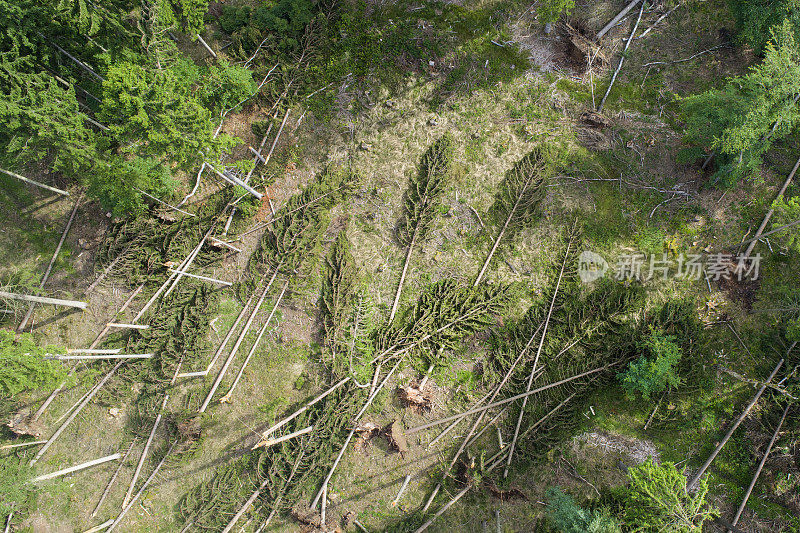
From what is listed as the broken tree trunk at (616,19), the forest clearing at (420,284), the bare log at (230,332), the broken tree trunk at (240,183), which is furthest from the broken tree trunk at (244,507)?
the broken tree trunk at (616,19)

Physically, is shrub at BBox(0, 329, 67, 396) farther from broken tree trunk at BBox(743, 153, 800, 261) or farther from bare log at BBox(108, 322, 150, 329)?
broken tree trunk at BBox(743, 153, 800, 261)

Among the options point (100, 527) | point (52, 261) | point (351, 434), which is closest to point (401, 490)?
point (351, 434)

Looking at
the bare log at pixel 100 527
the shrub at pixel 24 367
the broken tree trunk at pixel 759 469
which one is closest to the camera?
the shrub at pixel 24 367

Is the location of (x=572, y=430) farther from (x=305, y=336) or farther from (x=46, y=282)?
(x=46, y=282)

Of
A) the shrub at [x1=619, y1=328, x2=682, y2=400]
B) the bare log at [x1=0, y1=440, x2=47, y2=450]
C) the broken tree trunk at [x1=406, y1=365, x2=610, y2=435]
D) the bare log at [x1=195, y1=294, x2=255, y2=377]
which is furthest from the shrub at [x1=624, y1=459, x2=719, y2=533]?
the bare log at [x1=0, y1=440, x2=47, y2=450]

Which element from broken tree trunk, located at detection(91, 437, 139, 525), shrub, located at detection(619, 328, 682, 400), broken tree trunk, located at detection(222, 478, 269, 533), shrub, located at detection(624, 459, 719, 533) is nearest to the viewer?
shrub, located at detection(624, 459, 719, 533)

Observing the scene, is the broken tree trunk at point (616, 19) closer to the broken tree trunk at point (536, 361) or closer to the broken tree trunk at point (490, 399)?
the broken tree trunk at point (536, 361)

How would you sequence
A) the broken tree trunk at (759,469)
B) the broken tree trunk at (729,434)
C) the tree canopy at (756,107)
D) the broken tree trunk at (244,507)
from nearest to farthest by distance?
the tree canopy at (756,107) → the broken tree trunk at (759,469) → the broken tree trunk at (729,434) → the broken tree trunk at (244,507)

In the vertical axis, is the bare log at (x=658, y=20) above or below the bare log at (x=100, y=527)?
above

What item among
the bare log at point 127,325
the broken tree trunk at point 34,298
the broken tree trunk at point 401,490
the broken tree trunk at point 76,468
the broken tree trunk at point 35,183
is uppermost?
the broken tree trunk at point 35,183

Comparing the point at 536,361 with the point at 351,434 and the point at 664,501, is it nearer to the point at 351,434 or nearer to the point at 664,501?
the point at 664,501
